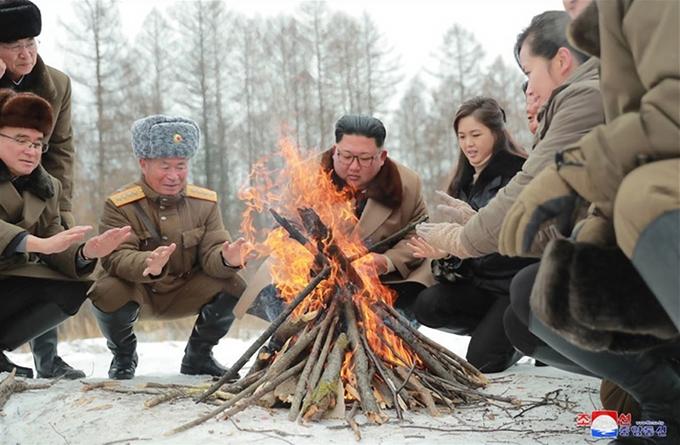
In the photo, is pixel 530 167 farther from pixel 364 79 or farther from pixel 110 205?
pixel 364 79

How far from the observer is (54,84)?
4570mm

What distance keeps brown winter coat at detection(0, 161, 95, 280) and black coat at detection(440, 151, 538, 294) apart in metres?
2.44

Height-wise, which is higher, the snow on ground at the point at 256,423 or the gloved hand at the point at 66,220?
the gloved hand at the point at 66,220

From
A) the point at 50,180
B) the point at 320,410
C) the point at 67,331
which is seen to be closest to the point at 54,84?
the point at 50,180

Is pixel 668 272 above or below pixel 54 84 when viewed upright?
below

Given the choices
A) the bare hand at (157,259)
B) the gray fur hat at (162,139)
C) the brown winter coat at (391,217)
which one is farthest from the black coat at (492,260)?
the gray fur hat at (162,139)

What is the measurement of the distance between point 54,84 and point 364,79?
12125 millimetres

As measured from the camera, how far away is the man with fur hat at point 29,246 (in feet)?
12.7

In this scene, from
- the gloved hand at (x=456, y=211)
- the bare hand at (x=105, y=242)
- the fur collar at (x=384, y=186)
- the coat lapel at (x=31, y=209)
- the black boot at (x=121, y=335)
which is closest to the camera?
the gloved hand at (x=456, y=211)

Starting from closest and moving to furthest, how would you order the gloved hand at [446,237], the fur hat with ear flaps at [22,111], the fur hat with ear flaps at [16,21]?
the gloved hand at [446,237] → the fur hat with ear flaps at [22,111] → the fur hat with ear flaps at [16,21]

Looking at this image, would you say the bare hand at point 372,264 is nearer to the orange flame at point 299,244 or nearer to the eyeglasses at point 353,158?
the orange flame at point 299,244

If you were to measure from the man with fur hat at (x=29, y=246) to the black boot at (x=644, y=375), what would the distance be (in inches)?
97.2

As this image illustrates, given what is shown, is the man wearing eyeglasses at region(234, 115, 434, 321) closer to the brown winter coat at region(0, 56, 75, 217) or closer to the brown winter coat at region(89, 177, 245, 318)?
the brown winter coat at region(89, 177, 245, 318)

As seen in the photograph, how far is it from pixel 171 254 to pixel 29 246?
3.02ft
